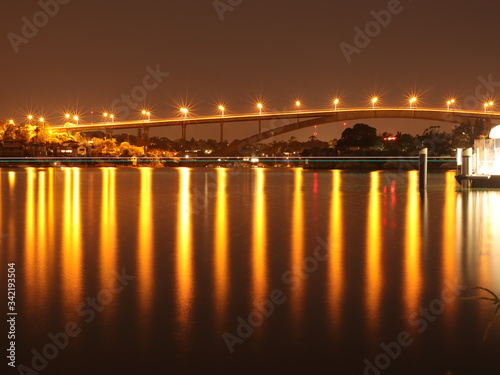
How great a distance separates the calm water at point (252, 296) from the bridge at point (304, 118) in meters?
69.2

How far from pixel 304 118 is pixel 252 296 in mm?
84225

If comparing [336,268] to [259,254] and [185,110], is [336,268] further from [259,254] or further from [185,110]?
[185,110]

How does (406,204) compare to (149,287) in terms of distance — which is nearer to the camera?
(149,287)

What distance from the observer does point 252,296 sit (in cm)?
471

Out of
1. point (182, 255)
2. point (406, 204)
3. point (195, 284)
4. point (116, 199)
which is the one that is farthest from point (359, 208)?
point (195, 284)

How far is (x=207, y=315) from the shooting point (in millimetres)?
4152

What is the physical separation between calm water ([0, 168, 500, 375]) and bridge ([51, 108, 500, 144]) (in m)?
69.2

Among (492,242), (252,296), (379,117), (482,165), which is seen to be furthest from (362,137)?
(252,296)

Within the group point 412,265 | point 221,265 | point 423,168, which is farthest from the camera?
point 423,168

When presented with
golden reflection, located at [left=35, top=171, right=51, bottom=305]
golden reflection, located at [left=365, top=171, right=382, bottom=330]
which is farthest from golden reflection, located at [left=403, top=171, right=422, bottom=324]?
golden reflection, located at [left=35, top=171, right=51, bottom=305]

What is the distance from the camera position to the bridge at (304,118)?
264ft

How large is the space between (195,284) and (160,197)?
422 inches

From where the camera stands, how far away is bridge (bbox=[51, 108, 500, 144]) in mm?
80562

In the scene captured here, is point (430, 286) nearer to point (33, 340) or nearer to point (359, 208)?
point (33, 340)
